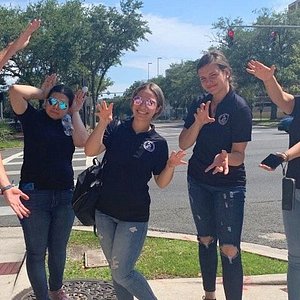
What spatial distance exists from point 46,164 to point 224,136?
133 cm

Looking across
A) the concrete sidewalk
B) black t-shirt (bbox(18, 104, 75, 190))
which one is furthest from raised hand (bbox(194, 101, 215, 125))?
the concrete sidewalk

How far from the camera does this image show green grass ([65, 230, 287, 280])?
16.1 ft

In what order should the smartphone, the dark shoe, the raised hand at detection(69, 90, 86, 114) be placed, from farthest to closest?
the dark shoe, the raised hand at detection(69, 90, 86, 114), the smartphone

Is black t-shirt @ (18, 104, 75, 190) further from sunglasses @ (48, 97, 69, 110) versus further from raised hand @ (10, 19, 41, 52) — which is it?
raised hand @ (10, 19, 41, 52)

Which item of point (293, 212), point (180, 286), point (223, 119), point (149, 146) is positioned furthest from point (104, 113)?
point (180, 286)

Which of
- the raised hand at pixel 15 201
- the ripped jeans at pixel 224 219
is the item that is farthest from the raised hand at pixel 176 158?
the raised hand at pixel 15 201

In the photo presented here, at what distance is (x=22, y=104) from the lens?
365 centimetres

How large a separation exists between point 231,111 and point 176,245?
9.18 ft

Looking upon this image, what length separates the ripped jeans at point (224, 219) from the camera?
360 cm

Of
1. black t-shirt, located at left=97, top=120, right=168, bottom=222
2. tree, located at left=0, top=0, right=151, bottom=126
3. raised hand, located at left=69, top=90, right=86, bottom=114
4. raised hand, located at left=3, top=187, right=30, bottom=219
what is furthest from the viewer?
tree, located at left=0, top=0, right=151, bottom=126

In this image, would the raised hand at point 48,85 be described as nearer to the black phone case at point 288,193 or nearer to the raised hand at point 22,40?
the raised hand at point 22,40

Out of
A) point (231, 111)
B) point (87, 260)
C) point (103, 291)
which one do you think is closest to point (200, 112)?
point (231, 111)

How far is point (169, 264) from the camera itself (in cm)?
516

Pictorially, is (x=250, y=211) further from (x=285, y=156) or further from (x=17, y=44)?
(x=17, y=44)
